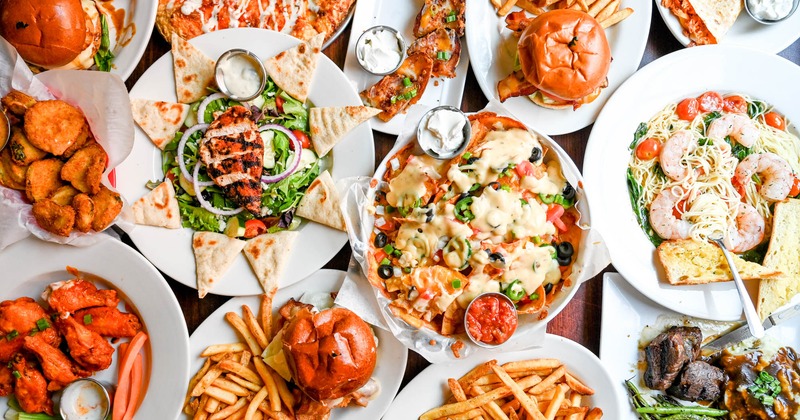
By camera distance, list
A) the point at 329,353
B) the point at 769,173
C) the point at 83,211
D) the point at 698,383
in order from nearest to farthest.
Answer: the point at 329,353 < the point at 83,211 < the point at 698,383 < the point at 769,173

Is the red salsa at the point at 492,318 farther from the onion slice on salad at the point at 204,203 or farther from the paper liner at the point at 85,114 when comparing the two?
the paper liner at the point at 85,114

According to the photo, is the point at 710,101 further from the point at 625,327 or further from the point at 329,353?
the point at 329,353

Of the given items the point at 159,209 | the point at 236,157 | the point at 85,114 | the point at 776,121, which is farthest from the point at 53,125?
the point at 776,121

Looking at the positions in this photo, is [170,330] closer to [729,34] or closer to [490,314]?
[490,314]

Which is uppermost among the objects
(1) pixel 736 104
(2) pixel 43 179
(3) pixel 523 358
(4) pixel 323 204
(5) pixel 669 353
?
(2) pixel 43 179

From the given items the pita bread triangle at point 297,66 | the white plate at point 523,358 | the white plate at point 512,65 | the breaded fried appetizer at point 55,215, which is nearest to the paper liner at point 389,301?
the white plate at point 523,358

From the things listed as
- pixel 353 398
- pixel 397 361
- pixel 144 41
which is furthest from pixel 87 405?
pixel 144 41
